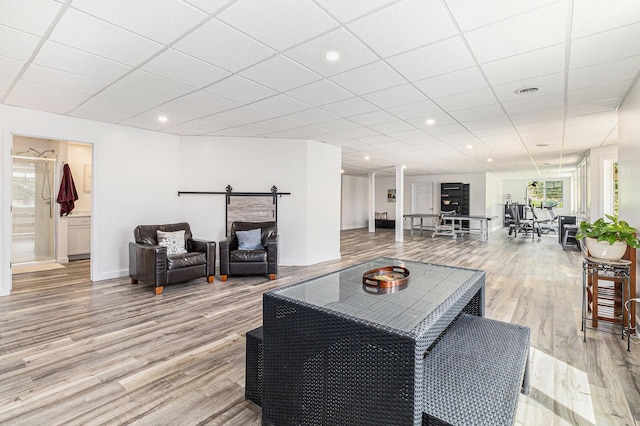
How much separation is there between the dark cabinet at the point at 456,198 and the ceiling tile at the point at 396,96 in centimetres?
1034

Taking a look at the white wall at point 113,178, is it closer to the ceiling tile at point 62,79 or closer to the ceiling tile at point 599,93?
the ceiling tile at point 62,79

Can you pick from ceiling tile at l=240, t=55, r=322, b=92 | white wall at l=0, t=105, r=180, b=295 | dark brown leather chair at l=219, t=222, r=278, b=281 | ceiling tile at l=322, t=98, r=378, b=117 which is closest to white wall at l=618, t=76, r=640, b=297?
ceiling tile at l=322, t=98, r=378, b=117

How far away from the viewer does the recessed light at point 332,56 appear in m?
2.60

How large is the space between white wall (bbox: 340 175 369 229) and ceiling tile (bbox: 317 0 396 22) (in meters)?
11.3

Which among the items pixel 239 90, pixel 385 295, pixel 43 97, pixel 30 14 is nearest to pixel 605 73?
pixel 385 295

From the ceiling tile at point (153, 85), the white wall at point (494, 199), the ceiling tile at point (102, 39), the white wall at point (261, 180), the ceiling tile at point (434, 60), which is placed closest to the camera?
the ceiling tile at point (102, 39)

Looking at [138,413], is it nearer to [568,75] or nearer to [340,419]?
[340,419]

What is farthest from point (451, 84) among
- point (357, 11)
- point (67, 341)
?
point (67, 341)

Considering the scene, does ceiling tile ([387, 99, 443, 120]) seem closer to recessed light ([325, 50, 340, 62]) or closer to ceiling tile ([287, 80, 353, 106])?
ceiling tile ([287, 80, 353, 106])

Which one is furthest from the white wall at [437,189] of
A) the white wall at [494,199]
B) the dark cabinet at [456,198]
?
the white wall at [494,199]

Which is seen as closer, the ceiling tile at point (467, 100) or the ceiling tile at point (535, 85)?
the ceiling tile at point (535, 85)

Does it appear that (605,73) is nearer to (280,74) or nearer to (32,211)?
(280,74)

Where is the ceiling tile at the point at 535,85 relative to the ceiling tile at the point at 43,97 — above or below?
below

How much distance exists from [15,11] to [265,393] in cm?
284
